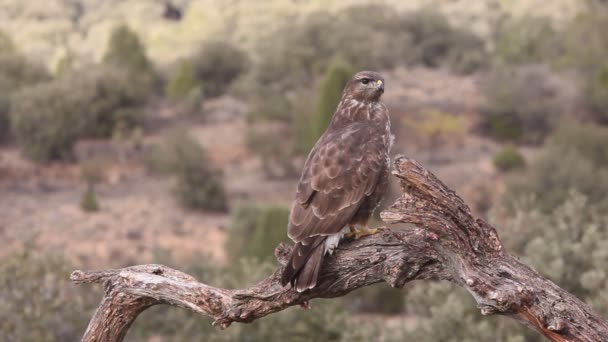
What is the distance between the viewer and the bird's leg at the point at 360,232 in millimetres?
5582

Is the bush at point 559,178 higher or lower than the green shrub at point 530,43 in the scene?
lower

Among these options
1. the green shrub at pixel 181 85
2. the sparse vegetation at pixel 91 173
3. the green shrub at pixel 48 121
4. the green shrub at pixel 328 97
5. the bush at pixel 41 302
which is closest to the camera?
the bush at pixel 41 302

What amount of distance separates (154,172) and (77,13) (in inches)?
1220

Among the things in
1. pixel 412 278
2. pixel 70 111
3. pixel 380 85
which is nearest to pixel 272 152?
pixel 70 111

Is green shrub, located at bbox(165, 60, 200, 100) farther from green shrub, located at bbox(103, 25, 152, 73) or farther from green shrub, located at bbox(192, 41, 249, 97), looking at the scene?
green shrub, located at bbox(192, 41, 249, 97)

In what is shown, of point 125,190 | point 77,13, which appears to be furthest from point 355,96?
point 77,13

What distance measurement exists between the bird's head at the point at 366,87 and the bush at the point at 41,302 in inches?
285

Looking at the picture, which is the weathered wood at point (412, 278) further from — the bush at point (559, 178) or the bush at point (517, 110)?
the bush at point (517, 110)

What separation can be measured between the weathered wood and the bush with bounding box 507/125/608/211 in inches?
667

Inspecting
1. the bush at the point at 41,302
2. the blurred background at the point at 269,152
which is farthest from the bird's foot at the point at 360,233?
the bush at the point at 41,302

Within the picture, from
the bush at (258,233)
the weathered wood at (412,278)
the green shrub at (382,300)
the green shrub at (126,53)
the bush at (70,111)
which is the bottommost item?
the green shrub at (382,300)

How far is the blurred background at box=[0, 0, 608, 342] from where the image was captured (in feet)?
41.5

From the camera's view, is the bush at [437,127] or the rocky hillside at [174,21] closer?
the bush at [437,127]

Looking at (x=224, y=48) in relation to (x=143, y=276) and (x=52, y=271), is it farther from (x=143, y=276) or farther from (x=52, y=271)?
(x=143, y=276)
